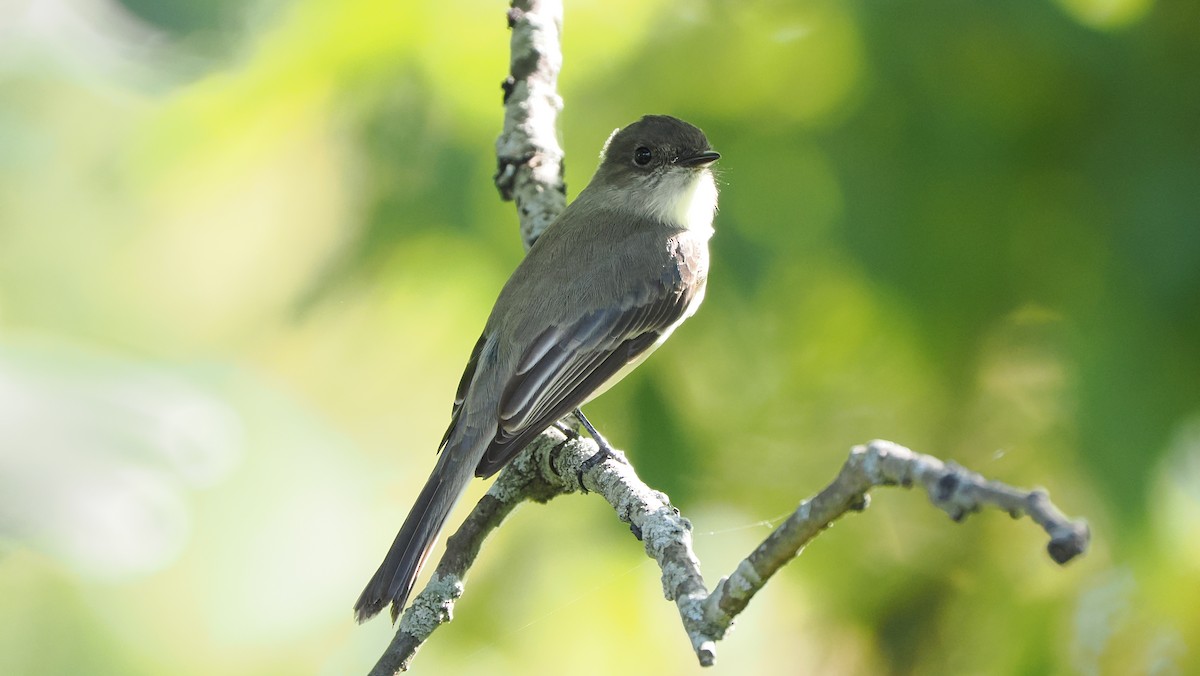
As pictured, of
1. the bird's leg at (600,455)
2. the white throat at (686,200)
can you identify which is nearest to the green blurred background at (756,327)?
the bird's leg at (600,455)

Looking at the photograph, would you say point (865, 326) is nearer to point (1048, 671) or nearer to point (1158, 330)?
point (1158, 330)

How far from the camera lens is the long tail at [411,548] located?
2.05m

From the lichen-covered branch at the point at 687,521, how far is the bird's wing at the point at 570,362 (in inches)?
3.6

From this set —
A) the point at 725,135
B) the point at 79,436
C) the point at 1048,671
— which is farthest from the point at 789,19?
the point at 79,436

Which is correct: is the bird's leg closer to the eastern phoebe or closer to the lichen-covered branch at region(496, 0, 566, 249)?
the eastern phoebe

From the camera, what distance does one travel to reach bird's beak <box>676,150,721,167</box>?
2637mm

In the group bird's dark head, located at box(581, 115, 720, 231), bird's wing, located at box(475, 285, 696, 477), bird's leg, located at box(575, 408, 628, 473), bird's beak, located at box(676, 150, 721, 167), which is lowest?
bird's leg, located at box(575, 408, 628, 473)

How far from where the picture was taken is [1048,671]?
6.89ft

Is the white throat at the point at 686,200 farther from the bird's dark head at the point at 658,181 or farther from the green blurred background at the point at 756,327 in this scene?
the green blurred background at the point at 756,327

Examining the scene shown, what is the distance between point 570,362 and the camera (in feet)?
8.05

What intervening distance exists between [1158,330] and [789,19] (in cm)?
99

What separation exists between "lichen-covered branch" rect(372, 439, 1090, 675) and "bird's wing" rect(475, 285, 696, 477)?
0.30 ft

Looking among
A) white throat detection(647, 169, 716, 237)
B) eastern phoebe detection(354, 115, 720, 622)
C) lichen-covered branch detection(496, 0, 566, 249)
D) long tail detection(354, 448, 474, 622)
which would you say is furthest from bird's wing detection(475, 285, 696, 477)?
lichen-covered branch detection(496, 0, 566, 249)

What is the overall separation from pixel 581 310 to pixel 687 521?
0.97 meters
